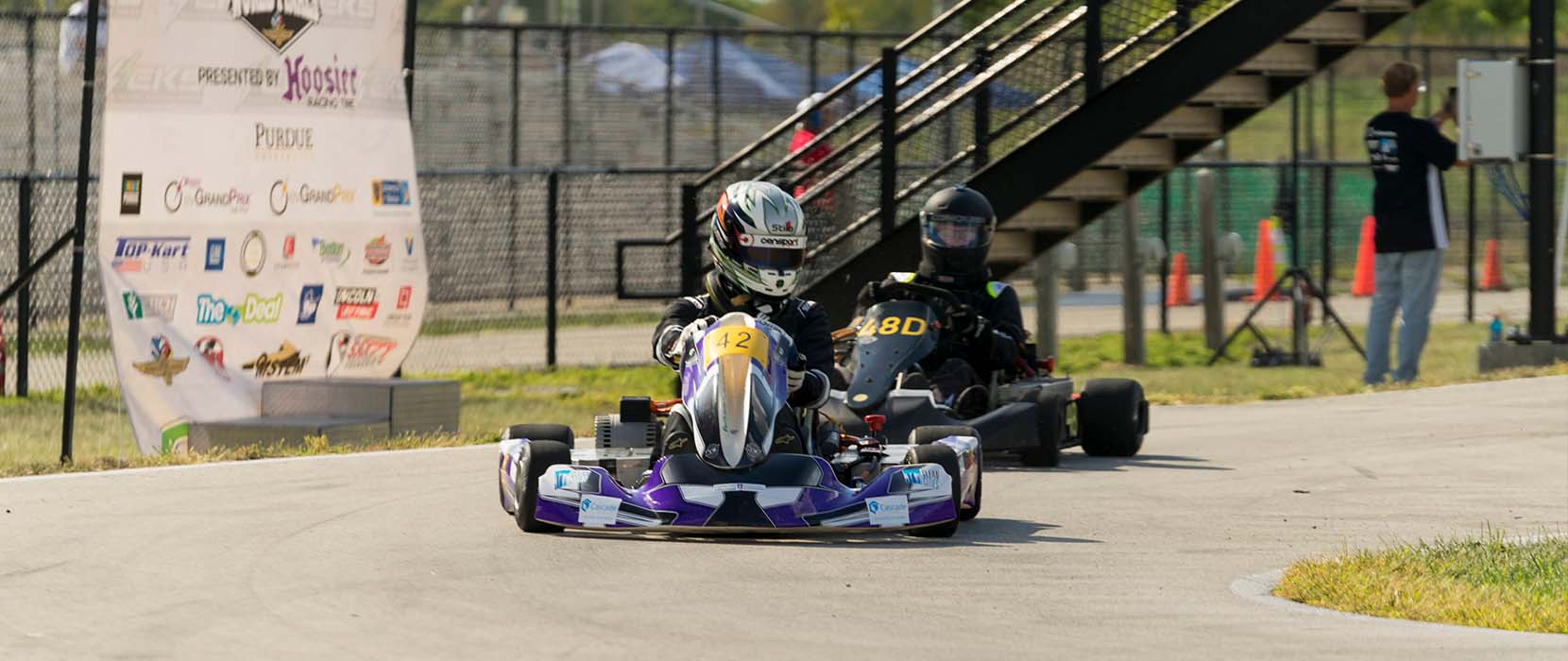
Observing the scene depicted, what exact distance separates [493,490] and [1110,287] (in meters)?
18.1

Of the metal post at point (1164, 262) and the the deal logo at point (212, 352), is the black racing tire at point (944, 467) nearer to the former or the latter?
the the deal logo at point (212, 352)

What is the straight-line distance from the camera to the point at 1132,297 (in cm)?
1922

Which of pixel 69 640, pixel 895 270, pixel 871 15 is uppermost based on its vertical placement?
pixel 871 15

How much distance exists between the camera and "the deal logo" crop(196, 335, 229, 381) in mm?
12555

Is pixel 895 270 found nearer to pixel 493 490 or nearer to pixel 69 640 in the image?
pixel 493 490

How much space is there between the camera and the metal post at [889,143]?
15492 mm

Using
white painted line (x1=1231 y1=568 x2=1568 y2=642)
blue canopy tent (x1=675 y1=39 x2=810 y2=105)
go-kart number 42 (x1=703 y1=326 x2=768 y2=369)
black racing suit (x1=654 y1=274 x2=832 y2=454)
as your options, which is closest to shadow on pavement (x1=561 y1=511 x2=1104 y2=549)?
go-kart number 42 (x1=703 y1=326 x2=768 y2=369)

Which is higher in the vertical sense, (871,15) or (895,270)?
(871,15)

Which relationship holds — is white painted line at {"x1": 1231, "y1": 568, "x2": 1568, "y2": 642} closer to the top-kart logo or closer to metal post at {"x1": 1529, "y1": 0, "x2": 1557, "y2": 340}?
the top-kart logo

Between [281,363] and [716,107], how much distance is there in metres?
13.5

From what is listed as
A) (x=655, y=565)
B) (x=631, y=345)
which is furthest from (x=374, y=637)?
(x=631, y=345)

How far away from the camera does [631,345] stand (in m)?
20.6

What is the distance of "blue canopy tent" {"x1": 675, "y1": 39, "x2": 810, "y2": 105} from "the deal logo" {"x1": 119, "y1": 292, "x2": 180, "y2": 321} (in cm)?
1410

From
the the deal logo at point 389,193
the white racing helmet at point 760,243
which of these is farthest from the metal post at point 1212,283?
the white racing helmet at point 760,243
